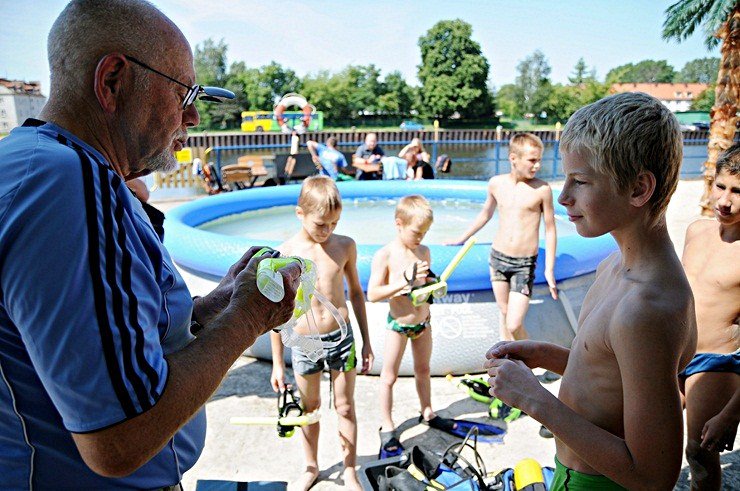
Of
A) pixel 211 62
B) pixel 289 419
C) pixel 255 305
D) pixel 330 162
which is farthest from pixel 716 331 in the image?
pixel 211 62

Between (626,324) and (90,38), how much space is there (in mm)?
1451

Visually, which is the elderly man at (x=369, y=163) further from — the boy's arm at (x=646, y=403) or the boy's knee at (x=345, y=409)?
the boy's arm at (x=646, y=403)

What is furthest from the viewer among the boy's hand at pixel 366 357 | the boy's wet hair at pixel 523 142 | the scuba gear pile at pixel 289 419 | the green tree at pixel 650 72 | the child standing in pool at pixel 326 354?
the green tree at pixel 650 72

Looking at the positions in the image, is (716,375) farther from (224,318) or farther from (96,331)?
(96,331)

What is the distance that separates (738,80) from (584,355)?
1264 cm

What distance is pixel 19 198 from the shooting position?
944 millimetres

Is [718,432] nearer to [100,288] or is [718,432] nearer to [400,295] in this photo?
[400,295]

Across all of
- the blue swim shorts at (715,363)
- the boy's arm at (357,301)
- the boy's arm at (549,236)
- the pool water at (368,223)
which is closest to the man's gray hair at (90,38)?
the boy's arm at (357,301)

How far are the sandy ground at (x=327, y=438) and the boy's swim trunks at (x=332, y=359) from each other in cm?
69

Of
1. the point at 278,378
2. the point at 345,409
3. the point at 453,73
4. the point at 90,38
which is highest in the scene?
the point at 453,73

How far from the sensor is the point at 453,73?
80000mm

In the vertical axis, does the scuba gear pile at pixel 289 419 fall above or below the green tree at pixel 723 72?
below

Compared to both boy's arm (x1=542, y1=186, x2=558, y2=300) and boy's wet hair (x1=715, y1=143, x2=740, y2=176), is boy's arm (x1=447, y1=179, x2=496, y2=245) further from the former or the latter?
boy's wet hair (x1=715, y1=143, x2=740, y2=176)

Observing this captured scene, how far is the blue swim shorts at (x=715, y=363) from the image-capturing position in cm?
243
